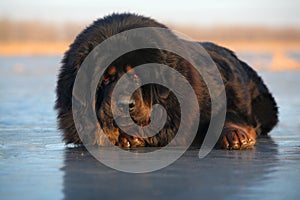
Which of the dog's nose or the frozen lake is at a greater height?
the dog's nose

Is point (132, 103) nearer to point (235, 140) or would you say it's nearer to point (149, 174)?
point (235, 140)

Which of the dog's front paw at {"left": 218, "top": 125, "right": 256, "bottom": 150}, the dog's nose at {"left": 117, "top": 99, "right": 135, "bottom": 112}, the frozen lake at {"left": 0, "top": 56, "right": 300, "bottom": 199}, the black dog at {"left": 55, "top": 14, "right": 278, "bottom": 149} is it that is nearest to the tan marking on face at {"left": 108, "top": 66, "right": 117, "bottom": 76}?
the black dog at {"left": 55, "top": 14, "right": 278, "bottom": 149}

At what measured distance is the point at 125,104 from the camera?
15.5 feet

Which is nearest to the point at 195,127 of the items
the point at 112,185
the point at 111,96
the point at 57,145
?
the point at 111,96

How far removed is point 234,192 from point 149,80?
1975 millimetres

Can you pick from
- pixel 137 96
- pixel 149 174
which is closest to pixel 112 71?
pixel 137 96

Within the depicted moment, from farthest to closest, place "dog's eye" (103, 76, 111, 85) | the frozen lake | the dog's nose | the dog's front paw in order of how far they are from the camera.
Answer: "dog's eye" (103, 76, 111, 85), the dog's front paw, the dog's nose, the frozen lake

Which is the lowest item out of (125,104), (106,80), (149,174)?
(149,174)

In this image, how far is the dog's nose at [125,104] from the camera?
4723 millimetres

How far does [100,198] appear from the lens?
299 cm

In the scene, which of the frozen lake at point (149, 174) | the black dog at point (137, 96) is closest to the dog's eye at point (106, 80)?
the black dog at point (137, 96)

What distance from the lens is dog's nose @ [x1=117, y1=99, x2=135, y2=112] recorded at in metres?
4.72

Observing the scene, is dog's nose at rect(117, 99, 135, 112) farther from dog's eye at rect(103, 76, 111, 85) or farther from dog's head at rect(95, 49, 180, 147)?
dog's eye at rect(103, 76, 111, 85)

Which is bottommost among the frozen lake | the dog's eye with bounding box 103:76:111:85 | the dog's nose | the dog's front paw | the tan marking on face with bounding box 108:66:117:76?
the frozen lake
